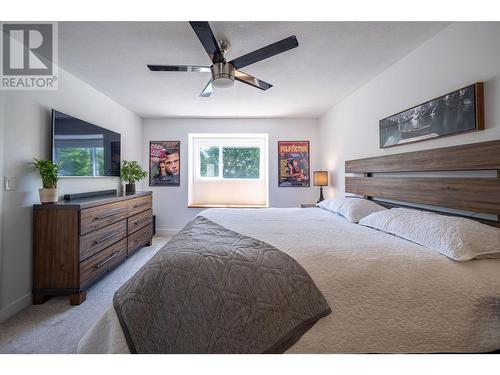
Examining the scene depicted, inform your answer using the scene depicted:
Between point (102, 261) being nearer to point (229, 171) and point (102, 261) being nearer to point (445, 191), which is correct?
point (229, 171)

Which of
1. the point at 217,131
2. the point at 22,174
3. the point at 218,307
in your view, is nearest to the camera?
the point at 218,307

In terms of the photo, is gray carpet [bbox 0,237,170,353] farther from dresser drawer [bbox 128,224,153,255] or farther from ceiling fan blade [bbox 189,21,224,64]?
ceiling fan blade [bbox 189,21,224,64]

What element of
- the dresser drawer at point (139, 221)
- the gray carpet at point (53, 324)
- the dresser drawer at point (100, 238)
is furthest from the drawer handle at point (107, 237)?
the gray carpet at point (53, 324)

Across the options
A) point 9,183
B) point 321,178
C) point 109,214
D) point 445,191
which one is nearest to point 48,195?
point 9,183

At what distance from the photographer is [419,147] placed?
1951 mm

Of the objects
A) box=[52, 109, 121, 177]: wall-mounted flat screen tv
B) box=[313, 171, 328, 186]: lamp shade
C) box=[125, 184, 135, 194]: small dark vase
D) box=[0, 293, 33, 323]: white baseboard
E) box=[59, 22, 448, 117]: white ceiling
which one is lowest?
box=[0, 293, 33, 323]: white baseboard

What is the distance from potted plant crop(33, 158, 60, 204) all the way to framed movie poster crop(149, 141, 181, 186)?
87.5 inches

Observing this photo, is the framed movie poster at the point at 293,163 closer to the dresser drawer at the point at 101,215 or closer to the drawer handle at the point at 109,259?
the dresser drawer at the point at 101,215


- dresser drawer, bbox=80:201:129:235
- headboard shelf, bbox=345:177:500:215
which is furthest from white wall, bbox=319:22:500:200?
dresser drawer, bbox=80:201:129:235

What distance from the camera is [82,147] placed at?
257 centimetres

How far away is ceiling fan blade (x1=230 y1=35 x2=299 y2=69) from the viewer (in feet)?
5.10

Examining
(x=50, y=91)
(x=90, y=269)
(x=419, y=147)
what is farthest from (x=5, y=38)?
(x=419, y=147)

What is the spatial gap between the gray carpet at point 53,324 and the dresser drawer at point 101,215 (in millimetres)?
668

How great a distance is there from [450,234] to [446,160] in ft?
2.50
